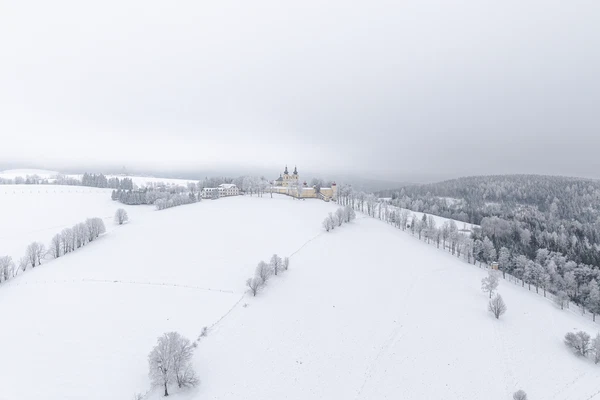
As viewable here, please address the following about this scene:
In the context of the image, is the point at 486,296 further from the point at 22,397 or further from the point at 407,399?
the point at 22,397

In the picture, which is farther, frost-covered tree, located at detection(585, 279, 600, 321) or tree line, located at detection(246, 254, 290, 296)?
frost-covered tree, located at detection(585, 279, 600, 321)

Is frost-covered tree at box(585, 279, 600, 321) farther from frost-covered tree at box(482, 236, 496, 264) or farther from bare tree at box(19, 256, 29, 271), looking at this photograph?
bare tree at box(19, 256, 29, 271)

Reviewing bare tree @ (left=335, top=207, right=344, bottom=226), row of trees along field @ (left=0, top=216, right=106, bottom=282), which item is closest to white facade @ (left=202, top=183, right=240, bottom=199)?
row of trees along field @ (left=0, top=216, right=106, bottom=282)

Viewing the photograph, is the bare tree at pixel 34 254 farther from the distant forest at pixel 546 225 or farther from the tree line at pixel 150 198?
the distant forest at pixel 546 225

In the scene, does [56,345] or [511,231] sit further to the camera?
[511,231]

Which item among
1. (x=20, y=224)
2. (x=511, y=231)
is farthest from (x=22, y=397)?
(x=511, y=231)

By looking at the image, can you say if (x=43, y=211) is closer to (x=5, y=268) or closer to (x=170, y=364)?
(x=5, y=268)
